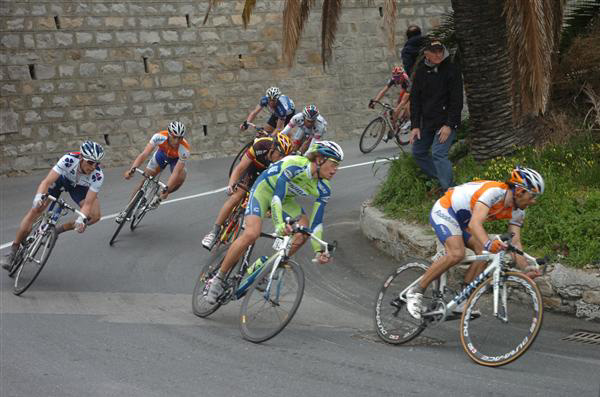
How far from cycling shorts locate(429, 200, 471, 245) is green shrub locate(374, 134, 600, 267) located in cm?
154

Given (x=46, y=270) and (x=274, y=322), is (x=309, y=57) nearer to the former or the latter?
(x=46, y=270)

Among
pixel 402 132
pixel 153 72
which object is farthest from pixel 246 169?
pixel 153 72

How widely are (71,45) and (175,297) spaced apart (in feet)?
35.4

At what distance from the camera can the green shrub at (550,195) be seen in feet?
30.3

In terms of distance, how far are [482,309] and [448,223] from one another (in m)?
0.83

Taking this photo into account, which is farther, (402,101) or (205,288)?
(402,101)

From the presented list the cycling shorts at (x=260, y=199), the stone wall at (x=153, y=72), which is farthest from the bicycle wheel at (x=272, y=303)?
the stone wall at (x=153, y=72)

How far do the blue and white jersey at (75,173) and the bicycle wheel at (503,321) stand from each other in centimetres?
532

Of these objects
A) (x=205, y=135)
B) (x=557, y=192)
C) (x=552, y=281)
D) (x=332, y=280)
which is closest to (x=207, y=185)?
(x=205, y=135)

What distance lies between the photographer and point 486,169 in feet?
38.0

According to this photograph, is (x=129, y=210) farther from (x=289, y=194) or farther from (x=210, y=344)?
(x=210, y=344)

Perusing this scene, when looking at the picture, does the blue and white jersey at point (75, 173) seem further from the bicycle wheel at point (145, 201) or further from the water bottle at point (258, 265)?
the water bottle at point (258, 265)

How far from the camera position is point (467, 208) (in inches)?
311

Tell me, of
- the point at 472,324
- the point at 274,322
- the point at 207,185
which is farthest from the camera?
the point at 207,185
